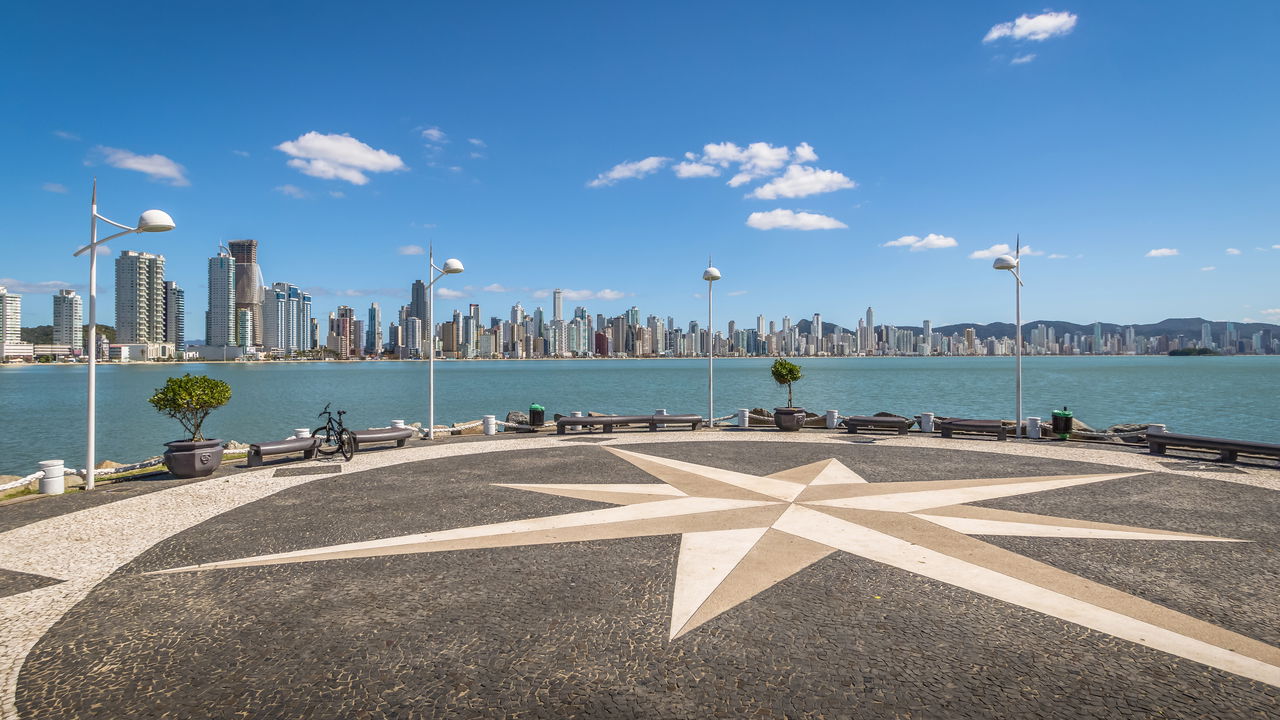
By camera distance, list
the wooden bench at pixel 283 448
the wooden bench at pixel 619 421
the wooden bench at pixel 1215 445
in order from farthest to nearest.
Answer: the wooden bench at pixel 619 421
the wooden bench at pixel 283 448
the wooden bench at pixel 1215 445

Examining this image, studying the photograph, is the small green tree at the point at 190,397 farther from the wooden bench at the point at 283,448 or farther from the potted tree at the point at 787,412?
the potted tree at the point at 787,412

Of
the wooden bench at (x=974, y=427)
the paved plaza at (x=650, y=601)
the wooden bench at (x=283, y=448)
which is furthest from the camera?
the wooden bench at (x=974, y=427)

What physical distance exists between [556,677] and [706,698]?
113 centimetres

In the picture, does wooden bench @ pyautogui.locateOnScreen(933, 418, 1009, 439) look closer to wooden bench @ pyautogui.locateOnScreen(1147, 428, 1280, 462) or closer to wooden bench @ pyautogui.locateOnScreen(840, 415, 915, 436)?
wooden bench @ pyautogui.locateOnScreen(840, 415, 915, 436)

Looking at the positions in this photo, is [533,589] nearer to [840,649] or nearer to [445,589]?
[445,589]

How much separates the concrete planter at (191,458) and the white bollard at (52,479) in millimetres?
1702

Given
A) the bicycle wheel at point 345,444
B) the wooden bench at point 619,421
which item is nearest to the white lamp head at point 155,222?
the bicycle wheel at point 345,444

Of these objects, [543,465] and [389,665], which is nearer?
[389,665]

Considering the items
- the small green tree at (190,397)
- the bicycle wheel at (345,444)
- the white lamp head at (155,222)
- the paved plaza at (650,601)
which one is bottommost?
the paved plaza at (650,601)

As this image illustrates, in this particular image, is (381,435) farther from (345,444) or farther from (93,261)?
(93,261)

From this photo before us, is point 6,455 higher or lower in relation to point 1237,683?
lower

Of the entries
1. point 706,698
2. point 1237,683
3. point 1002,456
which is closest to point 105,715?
point 706,698

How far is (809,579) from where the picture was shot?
21.4 feet

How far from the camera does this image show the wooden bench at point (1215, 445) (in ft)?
44.1
